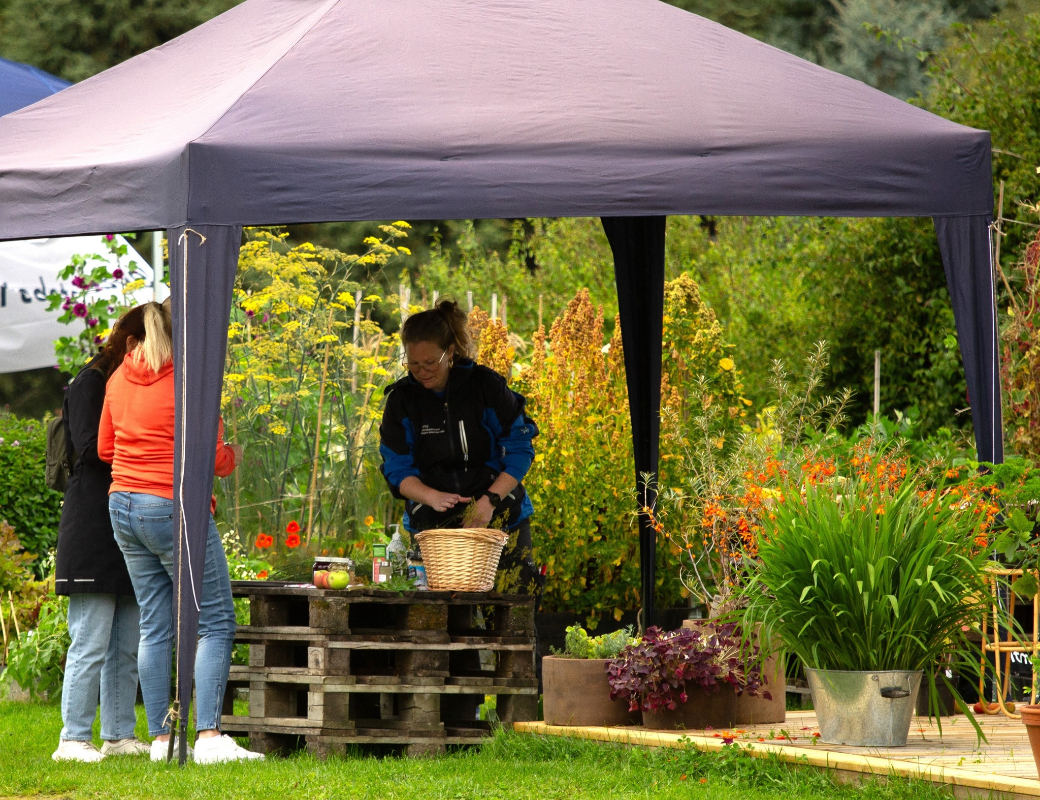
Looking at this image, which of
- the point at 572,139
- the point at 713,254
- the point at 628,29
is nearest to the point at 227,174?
the point at 572,139

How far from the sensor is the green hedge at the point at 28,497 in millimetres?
9070

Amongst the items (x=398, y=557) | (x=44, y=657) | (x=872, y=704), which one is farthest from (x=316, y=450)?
(x=872, y=704)

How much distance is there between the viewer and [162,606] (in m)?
5.20

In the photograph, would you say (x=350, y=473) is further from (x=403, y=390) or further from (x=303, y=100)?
(x=303, y=100)

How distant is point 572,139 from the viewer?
4.97 m

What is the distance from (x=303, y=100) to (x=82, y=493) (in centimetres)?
169

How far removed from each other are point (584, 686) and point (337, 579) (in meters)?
1.00

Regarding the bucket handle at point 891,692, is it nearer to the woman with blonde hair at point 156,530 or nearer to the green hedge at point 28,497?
the woman with blonde hair at point 156,530

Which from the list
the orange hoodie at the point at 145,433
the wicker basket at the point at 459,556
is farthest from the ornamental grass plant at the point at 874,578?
the orange hoodie at the point at 145,433

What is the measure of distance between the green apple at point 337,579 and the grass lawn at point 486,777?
2.04 ft

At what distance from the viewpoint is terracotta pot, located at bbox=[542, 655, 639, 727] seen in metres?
5.34

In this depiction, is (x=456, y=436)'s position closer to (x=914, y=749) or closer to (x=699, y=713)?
(x=699, y=713)

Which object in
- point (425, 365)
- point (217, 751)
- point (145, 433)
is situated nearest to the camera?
point (217, 751)

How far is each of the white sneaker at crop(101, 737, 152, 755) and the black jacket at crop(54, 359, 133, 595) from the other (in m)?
0.57
